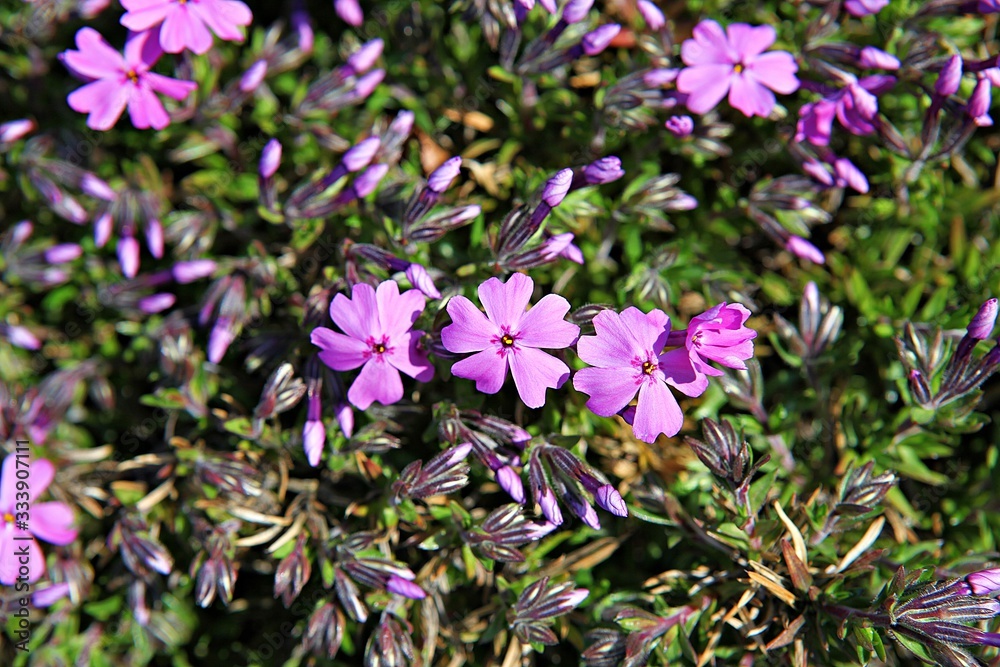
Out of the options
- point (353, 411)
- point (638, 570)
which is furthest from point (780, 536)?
point (353, 411)

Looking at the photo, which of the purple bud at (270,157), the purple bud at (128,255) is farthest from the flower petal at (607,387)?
the purple bud at (128,255)

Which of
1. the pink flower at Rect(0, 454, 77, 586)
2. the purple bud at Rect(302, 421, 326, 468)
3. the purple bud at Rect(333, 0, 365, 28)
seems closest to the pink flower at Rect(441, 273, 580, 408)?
the purple bud at Rect(302, 421, 326, 468)

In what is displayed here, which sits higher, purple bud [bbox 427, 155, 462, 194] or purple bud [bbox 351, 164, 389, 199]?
purple bud [bbox 427, 155, 462, 194]

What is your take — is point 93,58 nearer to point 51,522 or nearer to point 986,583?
point 51,522

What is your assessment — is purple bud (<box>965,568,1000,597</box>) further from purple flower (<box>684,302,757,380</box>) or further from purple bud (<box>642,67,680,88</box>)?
purple bud (<box>642,67,680,88</box>)

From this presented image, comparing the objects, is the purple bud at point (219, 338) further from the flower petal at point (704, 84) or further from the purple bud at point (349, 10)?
the flower petal at point (704, 84)

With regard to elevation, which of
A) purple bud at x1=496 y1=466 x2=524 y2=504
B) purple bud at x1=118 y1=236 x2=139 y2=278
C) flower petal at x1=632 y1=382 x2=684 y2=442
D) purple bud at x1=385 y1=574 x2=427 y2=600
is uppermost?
purple bud at x1=118 y1=236 x2=139 y2=278

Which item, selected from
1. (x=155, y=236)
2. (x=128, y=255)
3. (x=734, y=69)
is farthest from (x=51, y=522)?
(x=734, y=69)
